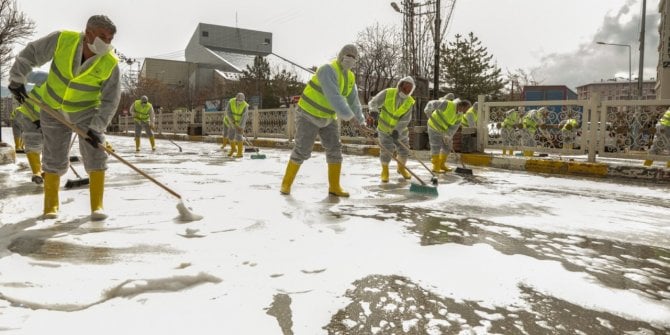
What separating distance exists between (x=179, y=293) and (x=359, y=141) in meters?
11.5

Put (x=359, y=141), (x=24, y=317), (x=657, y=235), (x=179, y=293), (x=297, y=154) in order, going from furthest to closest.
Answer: (x=359, y=141), (x=297, y=154), (x=657, y=235), (x=179, y=293), (x=24, y=317)

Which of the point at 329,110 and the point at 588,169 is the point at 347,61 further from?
the point at 588,169

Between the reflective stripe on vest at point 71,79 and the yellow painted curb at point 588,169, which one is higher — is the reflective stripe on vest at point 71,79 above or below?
above

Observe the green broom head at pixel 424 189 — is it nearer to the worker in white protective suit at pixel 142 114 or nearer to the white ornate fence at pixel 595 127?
the white ornate fence at pixel 595 127

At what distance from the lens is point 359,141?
13.3 m

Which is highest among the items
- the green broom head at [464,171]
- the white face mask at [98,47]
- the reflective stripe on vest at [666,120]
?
the white face mask at [98,47]

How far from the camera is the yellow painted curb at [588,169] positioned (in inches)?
283

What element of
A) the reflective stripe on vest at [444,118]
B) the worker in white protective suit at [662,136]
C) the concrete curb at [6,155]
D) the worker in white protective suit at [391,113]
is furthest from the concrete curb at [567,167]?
the concrete curb at [6,155]

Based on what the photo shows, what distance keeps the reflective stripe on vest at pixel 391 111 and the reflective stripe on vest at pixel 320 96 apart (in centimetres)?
146

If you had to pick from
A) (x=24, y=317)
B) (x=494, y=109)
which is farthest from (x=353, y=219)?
(x=494, y=109)

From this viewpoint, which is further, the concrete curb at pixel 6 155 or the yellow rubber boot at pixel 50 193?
the concrete curb at pixel 6 155

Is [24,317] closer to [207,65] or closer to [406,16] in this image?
[406,16]

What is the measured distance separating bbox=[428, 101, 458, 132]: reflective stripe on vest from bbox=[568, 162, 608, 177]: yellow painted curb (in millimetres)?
2221

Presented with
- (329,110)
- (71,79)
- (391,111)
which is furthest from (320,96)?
(71,79)
